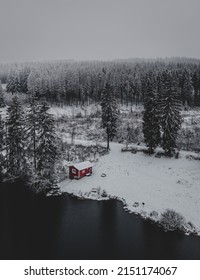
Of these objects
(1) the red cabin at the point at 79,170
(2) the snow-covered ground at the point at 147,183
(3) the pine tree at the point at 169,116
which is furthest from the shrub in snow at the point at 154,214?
(3) the pine tree at the point at 169,116

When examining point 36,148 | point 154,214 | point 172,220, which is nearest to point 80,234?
point 154,214

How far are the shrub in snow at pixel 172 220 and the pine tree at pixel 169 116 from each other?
60.9 ft

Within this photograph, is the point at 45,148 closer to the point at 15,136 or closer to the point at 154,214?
the point at 15,136

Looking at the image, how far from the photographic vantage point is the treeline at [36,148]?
38656mm

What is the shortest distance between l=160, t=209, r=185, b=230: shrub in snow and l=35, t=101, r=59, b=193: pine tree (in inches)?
640

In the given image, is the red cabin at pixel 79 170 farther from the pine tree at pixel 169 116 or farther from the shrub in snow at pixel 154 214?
the shrub in snow at pixel 154 214

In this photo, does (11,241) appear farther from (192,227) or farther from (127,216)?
(192,227)

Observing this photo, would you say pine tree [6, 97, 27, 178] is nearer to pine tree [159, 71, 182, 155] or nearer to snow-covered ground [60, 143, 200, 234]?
snow-covered ground [60, 143, 200, 234]

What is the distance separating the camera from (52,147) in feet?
129

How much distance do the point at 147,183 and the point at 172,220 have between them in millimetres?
11215

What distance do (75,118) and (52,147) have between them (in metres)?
51.8

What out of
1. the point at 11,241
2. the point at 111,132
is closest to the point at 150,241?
the point at 11,241

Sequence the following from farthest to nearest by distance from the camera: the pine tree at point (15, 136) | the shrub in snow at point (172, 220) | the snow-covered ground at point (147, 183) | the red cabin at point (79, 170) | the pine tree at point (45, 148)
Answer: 1. the red cabin at point (79, 170)
2. the pine tree at point (15, 136)
3. the pine tree at point (45, 148)
4. the snow-covered ground at point (147, 183)
5. the shrub in snow at point (172, 220)

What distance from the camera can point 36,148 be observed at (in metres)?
39.8
